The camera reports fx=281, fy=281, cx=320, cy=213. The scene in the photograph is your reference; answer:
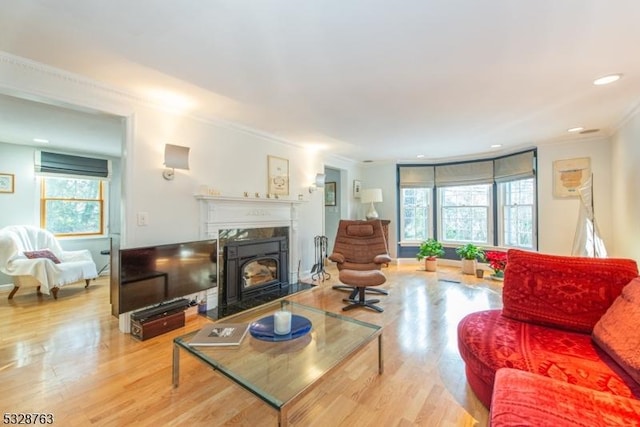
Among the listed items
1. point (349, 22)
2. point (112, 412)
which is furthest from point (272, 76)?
point (112, 412)

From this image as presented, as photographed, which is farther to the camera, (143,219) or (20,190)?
(20,190)

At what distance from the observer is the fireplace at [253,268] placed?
11.3 feet

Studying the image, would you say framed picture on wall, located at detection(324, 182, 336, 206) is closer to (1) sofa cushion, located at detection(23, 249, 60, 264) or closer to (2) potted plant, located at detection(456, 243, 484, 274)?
(2) potted plant, located at detection(456, 243, 484, 274)

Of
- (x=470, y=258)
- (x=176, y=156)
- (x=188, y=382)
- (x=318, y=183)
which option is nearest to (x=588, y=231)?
(x=470, y=258)

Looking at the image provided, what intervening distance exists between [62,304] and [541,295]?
499cm

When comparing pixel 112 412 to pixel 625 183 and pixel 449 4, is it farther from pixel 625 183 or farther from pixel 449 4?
pixel 625 183

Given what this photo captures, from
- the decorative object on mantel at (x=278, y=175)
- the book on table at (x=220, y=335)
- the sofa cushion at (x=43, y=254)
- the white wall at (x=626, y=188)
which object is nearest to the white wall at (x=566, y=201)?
the white wall at (x=626, y=188)

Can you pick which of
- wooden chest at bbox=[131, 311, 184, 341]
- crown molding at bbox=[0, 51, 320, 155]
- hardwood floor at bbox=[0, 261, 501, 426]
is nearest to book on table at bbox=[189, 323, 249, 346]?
hardwood floor at bbox=[0, 261, 501, 426]

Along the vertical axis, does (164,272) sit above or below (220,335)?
above

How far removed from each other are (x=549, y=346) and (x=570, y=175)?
3.96 m

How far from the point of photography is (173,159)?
9.23 ft

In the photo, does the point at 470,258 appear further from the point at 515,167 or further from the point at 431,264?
the point at 515,167

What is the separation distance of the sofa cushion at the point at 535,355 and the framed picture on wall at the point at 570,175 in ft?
11.7

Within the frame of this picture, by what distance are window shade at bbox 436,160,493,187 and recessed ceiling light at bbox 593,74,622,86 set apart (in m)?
3.07
